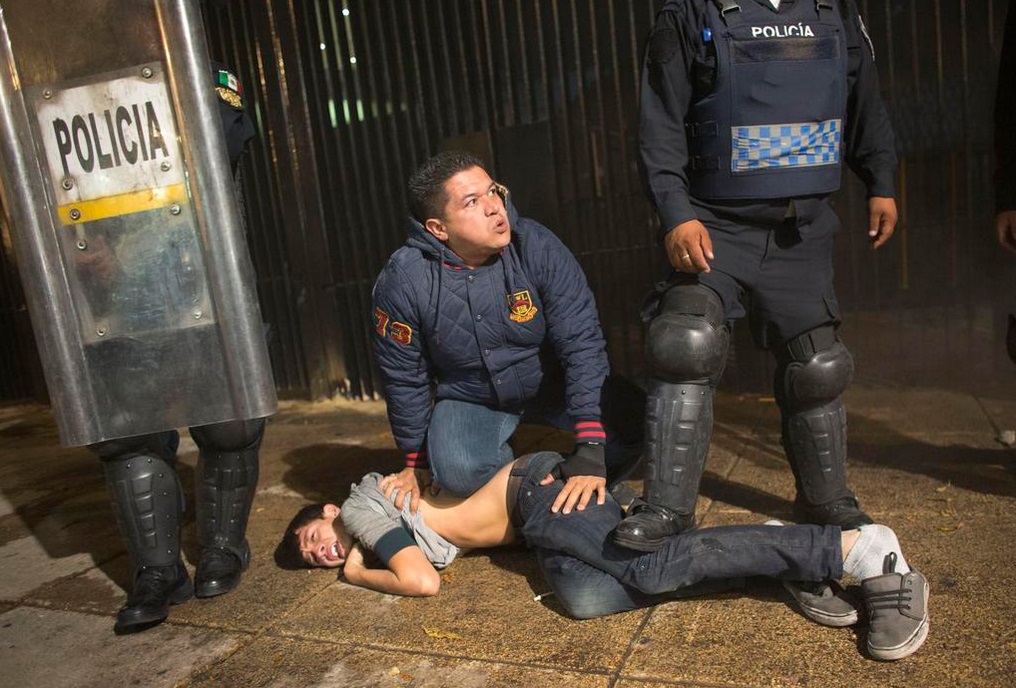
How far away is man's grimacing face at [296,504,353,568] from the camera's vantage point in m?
2.75

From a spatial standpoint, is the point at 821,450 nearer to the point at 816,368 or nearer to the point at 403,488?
the point at 816,368

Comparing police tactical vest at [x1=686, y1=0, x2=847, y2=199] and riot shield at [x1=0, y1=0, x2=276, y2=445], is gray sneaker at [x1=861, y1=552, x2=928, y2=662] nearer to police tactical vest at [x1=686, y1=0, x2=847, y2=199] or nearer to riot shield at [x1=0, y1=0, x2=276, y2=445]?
police tactical vest at [x1=686, y1=0, x2=847, y2=199]

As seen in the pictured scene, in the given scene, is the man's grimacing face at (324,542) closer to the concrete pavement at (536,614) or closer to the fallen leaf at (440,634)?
the concrete pavement at (536,614)

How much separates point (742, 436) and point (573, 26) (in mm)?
2371

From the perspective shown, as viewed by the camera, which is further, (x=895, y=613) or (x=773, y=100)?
(x=773, y=100)

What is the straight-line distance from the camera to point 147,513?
8.53 ft

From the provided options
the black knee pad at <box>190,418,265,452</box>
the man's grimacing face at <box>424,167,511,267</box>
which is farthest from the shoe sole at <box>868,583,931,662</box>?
the black knee pad at <box>190,418,265,452</box>

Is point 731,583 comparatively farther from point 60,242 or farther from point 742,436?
point 60,242

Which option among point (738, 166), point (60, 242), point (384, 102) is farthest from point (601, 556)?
point (384, 102)

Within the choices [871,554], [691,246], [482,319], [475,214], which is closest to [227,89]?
[475,214]

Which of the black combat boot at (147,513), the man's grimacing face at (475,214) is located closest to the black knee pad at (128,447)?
the black combat boot at (147,513)

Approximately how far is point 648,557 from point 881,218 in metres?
1.29

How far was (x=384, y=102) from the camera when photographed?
4.96m

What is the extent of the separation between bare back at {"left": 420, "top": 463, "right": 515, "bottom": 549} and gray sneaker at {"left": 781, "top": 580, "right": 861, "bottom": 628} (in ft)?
2.98
